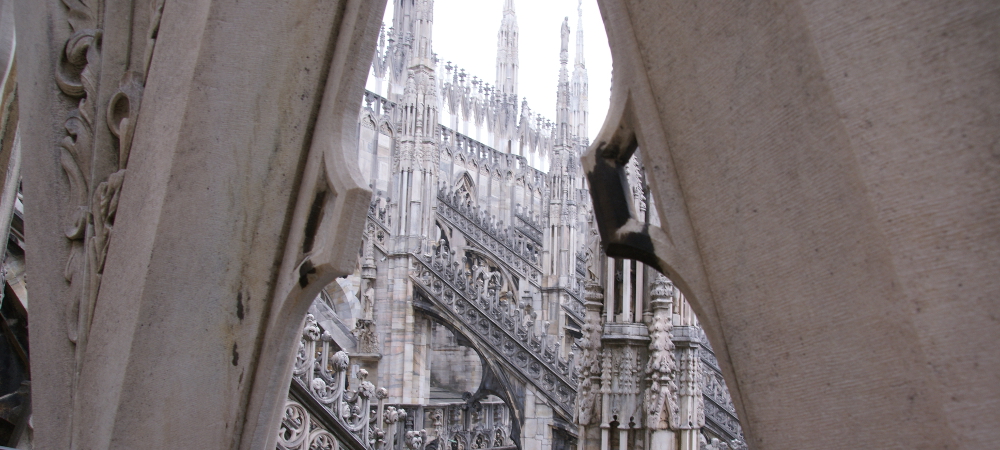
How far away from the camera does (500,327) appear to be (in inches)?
520

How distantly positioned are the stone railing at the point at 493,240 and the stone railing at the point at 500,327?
475cm

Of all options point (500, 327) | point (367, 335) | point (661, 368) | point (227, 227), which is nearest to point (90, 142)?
point (227, 227)

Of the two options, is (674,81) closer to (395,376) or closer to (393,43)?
(395,376)

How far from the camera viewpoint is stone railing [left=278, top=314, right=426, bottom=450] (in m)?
4.84

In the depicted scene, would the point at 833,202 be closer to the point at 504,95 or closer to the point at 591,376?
the point at 591,376

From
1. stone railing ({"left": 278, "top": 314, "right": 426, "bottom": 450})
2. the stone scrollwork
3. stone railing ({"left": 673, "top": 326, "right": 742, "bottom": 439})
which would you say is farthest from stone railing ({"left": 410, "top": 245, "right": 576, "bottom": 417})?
the stone scrollwork

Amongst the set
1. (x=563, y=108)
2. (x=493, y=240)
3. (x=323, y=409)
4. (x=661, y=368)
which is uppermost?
(x=563, y=108)

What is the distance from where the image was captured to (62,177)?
169 centimetres

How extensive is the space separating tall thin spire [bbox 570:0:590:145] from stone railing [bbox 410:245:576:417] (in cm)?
1510

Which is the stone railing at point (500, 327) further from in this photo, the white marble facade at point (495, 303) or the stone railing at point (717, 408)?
the stone railing at point (717, 408)

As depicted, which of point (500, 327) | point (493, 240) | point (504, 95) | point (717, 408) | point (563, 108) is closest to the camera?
point (717, 408)

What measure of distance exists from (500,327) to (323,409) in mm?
8028

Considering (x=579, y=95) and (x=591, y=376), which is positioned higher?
(x=579, y=95)

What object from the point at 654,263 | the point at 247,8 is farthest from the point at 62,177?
the point at 654,263
